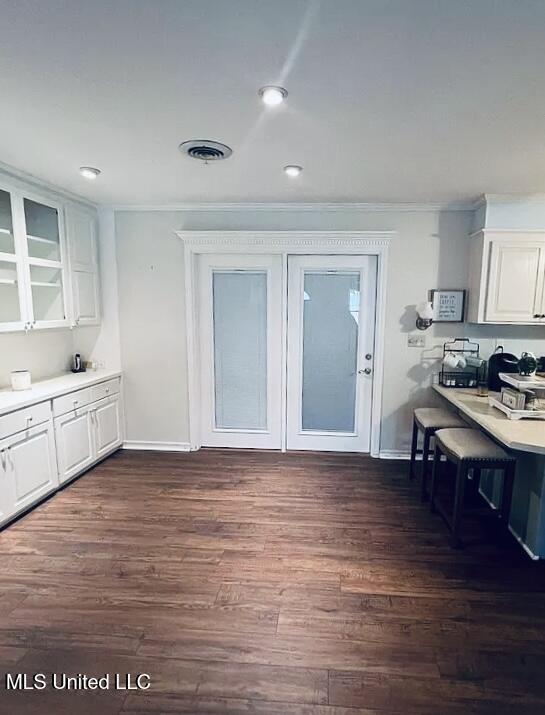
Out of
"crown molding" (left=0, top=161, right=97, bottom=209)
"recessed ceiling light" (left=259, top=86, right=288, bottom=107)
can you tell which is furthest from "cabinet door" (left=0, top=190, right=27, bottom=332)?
"recessed ceiling light" (left=259, top=86, right=288, bottom=107)

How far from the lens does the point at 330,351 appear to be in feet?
12.9

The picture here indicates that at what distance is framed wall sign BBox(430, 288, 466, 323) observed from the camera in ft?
11.9

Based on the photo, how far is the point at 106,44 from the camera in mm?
1434

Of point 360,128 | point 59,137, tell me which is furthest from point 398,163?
point 59,137

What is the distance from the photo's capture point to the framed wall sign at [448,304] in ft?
11.9

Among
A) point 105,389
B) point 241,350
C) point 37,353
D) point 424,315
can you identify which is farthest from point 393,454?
point 37,353

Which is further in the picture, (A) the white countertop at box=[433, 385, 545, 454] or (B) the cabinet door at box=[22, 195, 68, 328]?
(B) the cabinet door at box=[22, 195, 68, 328]

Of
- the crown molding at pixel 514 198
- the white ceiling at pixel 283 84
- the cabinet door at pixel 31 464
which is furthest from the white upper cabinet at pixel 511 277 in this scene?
the cabinet door at pixel 31 464

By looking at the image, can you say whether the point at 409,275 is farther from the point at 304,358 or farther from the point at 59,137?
the point at 59,137

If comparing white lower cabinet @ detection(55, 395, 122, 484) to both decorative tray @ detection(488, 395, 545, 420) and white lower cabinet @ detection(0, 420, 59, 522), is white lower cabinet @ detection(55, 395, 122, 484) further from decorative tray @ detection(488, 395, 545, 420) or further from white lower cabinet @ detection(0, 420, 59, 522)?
decorative tray @ detection(488, 395, 545, 420)

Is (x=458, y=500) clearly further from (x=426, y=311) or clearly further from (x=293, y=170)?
(x=293, y=170)

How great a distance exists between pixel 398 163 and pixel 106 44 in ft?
6.04

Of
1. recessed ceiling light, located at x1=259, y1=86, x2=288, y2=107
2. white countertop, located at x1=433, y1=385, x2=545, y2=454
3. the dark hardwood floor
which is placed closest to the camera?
the dark hardwood floor

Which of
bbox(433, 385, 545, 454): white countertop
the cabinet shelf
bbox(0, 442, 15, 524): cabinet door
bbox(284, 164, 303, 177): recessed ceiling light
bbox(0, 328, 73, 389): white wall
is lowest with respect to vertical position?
bbox(0, 442, 15, 524): cabinet door
